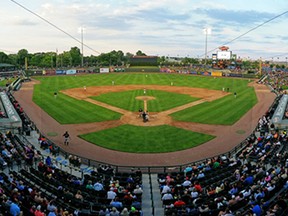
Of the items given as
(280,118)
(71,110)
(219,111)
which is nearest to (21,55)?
(71,110)

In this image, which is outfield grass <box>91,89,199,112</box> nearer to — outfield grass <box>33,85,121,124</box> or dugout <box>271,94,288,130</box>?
outfield grass <box>33,85,121,124</box>

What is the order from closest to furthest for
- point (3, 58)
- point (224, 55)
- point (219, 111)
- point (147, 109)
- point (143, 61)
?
point (219, 111)
point (147, 109)
point (224, 55)
point (143, 61)
point (3, 58)

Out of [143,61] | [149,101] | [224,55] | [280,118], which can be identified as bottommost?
[149,101]

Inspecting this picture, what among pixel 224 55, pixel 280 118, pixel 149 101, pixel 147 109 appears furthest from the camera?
pixel 224 55

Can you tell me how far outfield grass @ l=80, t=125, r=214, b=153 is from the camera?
92.7 feet

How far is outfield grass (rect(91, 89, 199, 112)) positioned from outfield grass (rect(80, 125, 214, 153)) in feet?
32.8

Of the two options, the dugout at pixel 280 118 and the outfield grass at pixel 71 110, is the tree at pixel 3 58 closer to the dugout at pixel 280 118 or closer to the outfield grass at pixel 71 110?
the outfield grass at pixel 71 110

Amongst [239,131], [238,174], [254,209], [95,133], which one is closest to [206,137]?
[239,131]

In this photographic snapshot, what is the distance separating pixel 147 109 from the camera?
143ft

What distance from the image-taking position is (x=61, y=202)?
14508 millimetres

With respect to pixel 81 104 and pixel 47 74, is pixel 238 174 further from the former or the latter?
pixel 47 74

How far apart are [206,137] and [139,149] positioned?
7.84 m

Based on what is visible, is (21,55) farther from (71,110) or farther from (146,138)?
(146,138)

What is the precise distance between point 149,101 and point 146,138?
19.5 metres
